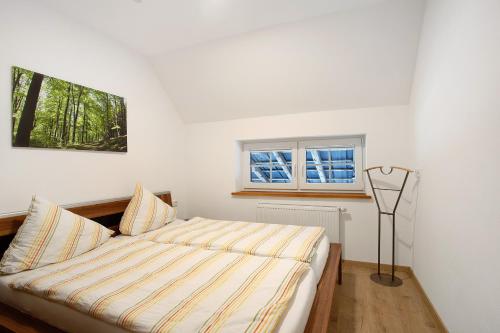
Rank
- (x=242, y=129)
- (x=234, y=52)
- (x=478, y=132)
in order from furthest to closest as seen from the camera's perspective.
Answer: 1. (x=242, y=129)
2. (x=234, y=52)
3. (x=478, y=132)

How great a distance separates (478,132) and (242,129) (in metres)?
2.61

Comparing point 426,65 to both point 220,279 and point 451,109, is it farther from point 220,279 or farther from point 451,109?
point 220,279

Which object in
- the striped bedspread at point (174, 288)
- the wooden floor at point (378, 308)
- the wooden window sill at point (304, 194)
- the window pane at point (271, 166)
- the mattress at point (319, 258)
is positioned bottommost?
the wooden floor at point (378, 308)

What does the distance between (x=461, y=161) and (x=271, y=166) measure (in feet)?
7.86

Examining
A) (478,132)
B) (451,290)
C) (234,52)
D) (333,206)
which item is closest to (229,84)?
(234,52)

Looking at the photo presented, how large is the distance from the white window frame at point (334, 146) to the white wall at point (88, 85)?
1.86m

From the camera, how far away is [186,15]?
2277 millimetres

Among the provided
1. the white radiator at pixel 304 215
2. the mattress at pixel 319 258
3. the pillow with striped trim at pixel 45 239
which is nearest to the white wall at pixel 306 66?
the white radiator at pixel 304 215

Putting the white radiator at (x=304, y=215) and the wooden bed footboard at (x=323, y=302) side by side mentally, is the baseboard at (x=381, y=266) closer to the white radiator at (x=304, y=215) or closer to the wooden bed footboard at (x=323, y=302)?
the white radiator at (x=304, y=215)

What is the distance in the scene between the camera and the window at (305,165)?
328 centimetres

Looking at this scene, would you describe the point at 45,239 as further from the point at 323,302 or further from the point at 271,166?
the point at 271,166

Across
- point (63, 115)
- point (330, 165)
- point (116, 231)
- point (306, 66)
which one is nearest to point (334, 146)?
point (330, 165)

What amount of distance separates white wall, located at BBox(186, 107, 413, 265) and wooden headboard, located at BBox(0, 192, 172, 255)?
49.6 inches

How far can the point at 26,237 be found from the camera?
1726 mm
